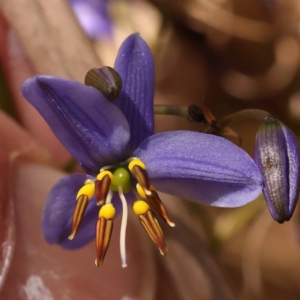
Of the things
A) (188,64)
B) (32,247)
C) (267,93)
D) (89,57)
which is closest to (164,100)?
(188,64)

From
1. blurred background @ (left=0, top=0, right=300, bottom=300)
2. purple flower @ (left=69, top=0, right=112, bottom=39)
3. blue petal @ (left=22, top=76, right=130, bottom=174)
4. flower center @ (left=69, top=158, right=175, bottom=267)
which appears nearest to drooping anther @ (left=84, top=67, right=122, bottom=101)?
blue petal @ (left=22, top=76, right=130, bottom=174)

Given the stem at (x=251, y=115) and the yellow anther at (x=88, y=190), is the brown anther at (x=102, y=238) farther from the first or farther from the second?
the stem at (x=251, y=115)

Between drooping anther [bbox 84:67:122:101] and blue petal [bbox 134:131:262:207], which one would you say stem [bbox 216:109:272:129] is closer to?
blue petal [bbox 134:131:262:207]

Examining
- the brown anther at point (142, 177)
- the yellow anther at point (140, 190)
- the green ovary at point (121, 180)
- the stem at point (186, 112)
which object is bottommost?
the yellow anther at point (140, 190)

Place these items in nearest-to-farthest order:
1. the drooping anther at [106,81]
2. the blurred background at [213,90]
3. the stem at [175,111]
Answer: the drooping anther at [106,81]
the stem at [175,111]
the blurred background at [213,90]

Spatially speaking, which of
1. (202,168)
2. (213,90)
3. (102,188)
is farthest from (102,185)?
(213,90)

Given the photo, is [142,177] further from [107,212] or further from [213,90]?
[213,90]

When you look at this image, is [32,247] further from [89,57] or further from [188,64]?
[188,64]

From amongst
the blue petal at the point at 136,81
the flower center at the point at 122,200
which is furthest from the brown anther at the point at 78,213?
the blue petal at the point at 136,81
